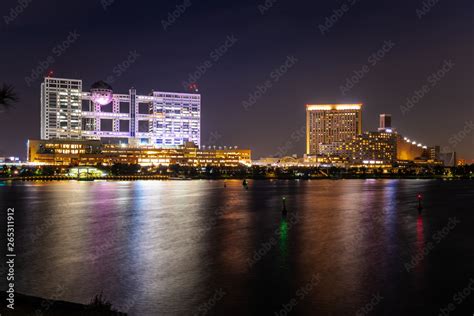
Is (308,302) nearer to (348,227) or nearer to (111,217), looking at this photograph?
(348,227)

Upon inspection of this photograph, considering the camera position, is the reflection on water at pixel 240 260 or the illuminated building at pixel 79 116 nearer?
the reflection on water at pixel 240 260

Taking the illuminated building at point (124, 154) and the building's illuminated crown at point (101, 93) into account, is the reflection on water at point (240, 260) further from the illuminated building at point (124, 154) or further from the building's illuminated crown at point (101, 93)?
the building's illuminated crown at point (101, 93)

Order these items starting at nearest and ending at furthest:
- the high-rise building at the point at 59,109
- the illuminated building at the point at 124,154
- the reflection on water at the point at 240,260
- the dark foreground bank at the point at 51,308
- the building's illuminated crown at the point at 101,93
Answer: the dark foreground bank at the point at 51,308 → the reflection on water at the point at 240,260 → the illuminated building at the point at 124,154 → the building's illuminated crown at the point at 101,93 → the high-rise building at the point at 59,109

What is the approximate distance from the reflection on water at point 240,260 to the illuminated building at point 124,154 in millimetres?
131670

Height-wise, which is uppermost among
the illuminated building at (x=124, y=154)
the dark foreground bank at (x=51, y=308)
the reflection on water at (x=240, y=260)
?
the illuminated building at (x=124, y=154)

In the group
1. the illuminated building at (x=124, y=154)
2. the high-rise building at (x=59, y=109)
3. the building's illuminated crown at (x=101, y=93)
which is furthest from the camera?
the high-rise building at (x=59, y=109)

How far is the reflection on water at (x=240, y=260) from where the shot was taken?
1716cm

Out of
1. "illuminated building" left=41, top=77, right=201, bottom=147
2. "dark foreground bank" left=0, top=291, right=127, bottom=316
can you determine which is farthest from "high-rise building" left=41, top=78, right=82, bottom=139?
"dark foreground bank" left=0, top=291, right=127, bottom=316

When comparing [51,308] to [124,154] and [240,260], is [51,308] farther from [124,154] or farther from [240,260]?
[124,154]

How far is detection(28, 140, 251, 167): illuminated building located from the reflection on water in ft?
432

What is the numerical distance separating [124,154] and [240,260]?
161 metres

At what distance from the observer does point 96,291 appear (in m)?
18.0

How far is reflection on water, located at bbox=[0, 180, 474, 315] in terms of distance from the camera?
17.2 metres

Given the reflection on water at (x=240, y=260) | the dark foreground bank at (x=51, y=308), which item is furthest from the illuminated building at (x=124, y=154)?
the dark foreground bank at (x=51, y=308)
